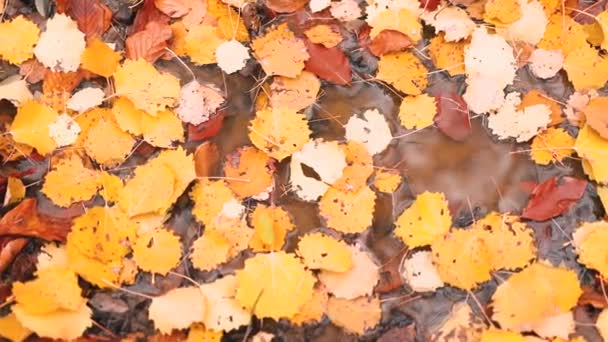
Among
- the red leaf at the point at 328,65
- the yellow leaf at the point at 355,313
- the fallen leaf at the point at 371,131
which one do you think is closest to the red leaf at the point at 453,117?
the fallen leaf at the point at 371,131

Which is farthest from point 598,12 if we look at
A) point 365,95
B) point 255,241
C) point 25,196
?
point 25,196

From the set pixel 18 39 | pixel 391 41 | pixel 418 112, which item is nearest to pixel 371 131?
pixel 418 112

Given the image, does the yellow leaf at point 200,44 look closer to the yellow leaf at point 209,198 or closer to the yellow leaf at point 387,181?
the yellow leaf at point 209,198

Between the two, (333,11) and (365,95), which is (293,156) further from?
(333,11)

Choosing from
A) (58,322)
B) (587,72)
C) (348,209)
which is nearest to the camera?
(58,322)

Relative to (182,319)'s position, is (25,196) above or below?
above

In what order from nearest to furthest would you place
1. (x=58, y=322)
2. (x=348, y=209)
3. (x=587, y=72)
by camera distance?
(x=58, y=322) < (x=348, y=209) < (x=587, y=72)

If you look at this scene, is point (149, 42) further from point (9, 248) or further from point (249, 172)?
point (9, 248)
